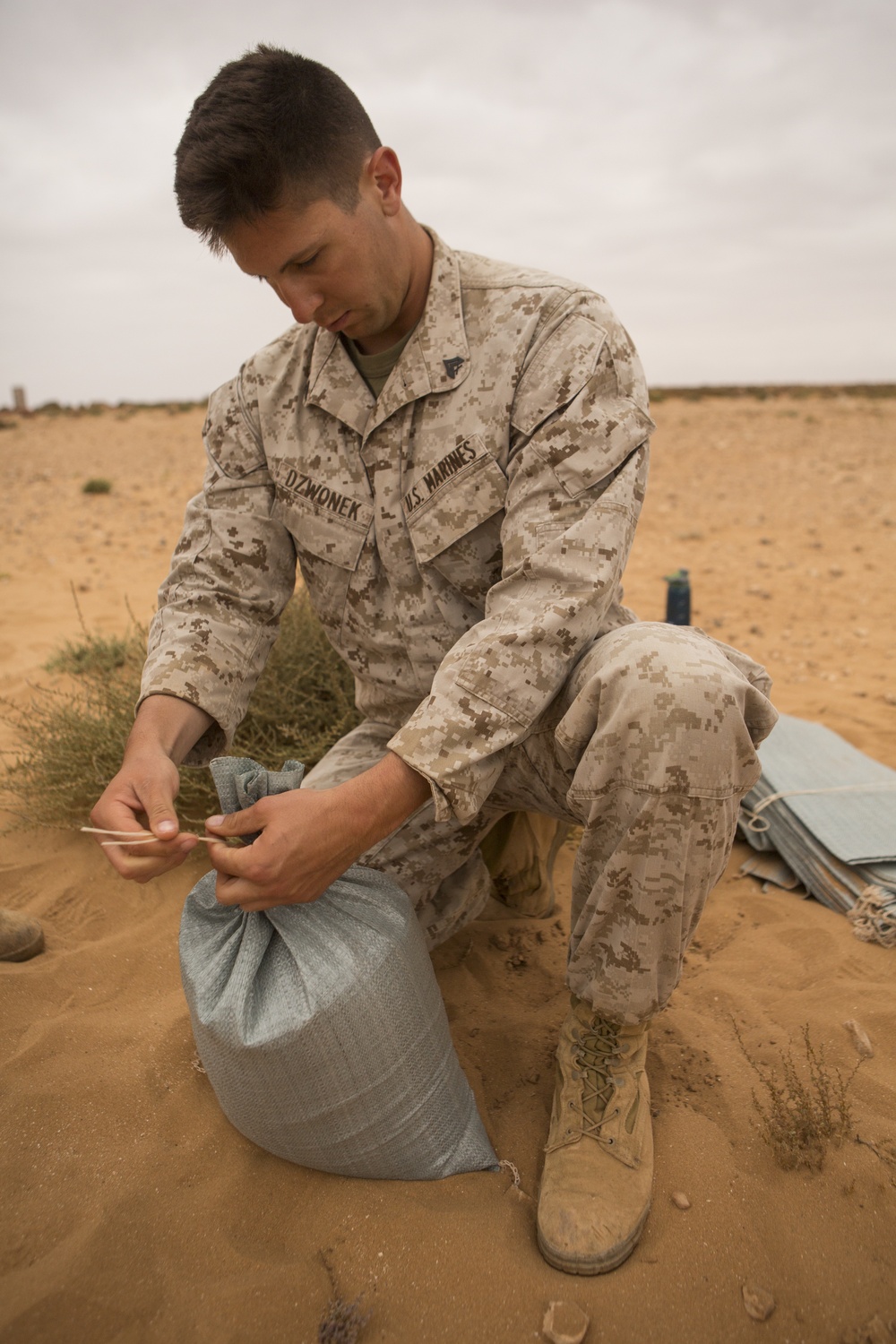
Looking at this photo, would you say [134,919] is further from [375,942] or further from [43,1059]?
[375,942]

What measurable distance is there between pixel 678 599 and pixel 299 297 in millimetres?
2230

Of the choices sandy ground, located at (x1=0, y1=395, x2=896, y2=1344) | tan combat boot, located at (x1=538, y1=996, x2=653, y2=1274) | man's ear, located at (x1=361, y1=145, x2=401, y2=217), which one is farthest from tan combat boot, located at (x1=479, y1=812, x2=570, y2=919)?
man's ear, located at (x1=361, y1=145, x2=401, y2=217)

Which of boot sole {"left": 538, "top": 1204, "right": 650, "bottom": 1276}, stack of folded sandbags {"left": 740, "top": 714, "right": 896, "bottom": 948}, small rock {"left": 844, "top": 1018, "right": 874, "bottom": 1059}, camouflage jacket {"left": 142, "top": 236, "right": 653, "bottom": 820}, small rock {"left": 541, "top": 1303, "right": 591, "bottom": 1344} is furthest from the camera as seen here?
stack of folded sandbags {"left": 740, "top": 714, "right": 896, "bottom": 948}

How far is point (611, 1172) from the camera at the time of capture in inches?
60.1

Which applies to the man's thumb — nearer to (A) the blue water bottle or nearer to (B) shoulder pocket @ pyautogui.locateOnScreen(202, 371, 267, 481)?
(B) shoulder pocket @ pyautogui.locateOnScreen(202, 371, 267, 481)

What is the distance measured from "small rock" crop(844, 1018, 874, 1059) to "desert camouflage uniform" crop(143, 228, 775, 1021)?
1.79 feet

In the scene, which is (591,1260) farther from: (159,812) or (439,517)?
(439,517)

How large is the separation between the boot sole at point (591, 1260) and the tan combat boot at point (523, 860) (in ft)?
3.08

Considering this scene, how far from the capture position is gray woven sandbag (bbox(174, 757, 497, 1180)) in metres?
1.45

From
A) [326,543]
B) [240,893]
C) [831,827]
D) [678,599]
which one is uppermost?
[326,543]

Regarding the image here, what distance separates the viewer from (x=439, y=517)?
183cm

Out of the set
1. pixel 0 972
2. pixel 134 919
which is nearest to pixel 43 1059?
pixel 0 972

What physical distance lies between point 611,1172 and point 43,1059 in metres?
1.12

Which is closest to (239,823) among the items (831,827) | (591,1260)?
(591,1260)
